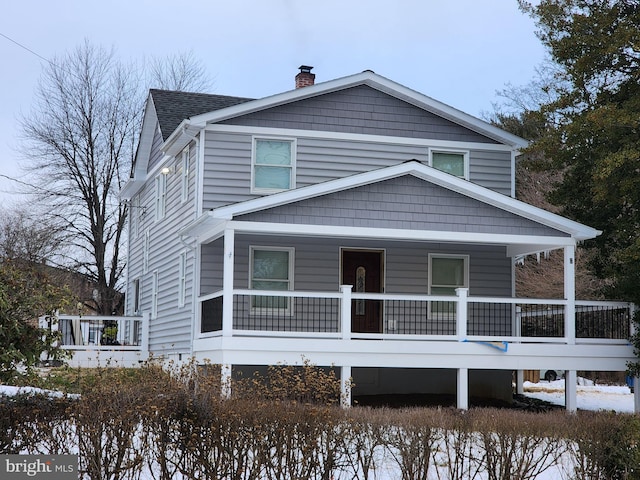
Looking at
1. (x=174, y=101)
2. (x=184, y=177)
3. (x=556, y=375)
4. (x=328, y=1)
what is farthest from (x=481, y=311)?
(x=328, y=1)

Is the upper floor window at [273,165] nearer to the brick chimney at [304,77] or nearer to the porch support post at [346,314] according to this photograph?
the porch support post at [346,314]

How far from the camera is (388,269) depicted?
20.2 m

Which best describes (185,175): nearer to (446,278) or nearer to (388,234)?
(388,234)

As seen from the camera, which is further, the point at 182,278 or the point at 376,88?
the point at 182,278

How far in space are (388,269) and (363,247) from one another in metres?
0.74

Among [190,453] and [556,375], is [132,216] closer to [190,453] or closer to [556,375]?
[556,375]

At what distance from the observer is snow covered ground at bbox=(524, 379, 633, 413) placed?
2088 centimetres

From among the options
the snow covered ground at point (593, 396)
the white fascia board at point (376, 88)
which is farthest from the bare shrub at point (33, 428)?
the snow covered ground at point (593, 396)

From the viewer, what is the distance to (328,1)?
1441 inches

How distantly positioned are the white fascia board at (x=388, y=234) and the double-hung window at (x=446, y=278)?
2.67m

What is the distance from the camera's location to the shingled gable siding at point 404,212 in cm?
1706

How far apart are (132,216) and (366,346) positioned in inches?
573

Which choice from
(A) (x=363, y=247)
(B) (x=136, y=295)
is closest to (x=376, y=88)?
(A) (x=363, y=247)

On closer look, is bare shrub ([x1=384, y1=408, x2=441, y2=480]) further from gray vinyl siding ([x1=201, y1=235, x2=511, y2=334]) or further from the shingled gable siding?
gray vinyl siding ([x1=201, y1=235, x2=511, y2=334])
